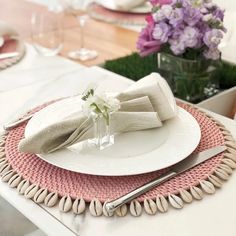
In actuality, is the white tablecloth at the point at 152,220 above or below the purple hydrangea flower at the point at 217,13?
below

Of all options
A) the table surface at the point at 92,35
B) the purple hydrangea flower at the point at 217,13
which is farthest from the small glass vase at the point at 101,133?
the table surface at the point at 92,35

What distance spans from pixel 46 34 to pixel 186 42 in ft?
1.83

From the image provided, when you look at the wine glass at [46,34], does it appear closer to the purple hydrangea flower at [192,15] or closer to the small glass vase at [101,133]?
the purple hydrangea flower at [192,15]

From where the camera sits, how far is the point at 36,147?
743 millimetres

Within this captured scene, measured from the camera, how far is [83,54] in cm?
142

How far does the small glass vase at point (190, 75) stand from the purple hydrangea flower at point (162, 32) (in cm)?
6

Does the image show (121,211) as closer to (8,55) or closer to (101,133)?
(101,133)

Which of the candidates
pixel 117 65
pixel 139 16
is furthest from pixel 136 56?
pixel 139 16

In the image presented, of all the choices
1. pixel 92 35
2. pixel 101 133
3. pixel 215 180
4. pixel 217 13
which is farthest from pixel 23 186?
pixel 92 35

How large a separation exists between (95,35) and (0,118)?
2.34ft

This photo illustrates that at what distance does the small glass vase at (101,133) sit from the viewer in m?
0.77

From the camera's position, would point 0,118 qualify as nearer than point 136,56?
Yes

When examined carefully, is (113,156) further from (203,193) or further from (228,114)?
(228,114)

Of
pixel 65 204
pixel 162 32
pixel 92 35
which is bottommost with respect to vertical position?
pixel 92 35
